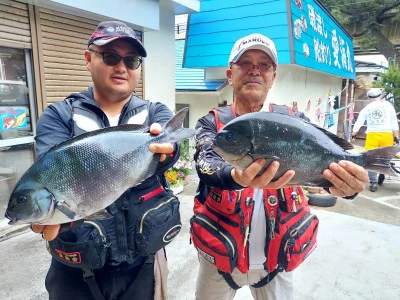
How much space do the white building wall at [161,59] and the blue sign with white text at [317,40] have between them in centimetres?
275

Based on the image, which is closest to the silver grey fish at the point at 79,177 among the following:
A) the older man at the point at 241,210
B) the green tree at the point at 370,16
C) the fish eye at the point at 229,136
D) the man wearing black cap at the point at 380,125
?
the fish eye at the point at 229,136

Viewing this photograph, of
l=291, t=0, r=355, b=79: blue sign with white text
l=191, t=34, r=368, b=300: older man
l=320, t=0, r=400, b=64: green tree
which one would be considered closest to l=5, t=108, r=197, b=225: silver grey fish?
l=191, t=34, r=368, b=300: older man

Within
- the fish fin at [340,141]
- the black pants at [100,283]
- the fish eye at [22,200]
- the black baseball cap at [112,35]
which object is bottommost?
the black pants at [100,283]

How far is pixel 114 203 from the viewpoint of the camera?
5.43 feet

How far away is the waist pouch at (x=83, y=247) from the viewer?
1531 millimetres

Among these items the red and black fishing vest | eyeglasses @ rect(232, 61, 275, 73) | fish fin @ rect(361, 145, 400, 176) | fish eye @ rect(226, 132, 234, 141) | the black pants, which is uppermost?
eyeglasses @ rect(232, 61, 275, 73)

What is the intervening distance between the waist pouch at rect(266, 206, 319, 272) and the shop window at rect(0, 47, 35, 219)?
4.05m

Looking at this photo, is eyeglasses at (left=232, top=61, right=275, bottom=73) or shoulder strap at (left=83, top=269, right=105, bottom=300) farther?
eyeglasses at (left=232, top=61, right=275, bottom=73)

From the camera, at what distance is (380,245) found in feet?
13.9

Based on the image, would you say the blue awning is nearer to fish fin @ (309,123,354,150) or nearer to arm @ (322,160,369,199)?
fish fin @ (309,123,354,150)

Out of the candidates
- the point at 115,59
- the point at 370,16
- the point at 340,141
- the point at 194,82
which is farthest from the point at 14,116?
the point at 370,16

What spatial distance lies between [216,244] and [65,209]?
0.96m

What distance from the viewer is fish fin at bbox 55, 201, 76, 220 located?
1242 millimetres

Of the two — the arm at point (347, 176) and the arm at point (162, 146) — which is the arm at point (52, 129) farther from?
the arm at point (347, 176)
